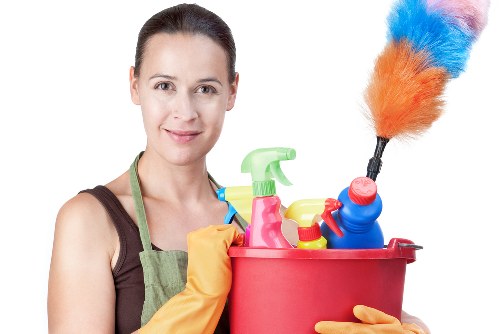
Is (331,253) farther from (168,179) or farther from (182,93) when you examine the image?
(168,179)

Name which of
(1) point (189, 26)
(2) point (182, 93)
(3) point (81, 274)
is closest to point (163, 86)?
(2) point (182, 93)

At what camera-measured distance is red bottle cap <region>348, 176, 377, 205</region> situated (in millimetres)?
1673

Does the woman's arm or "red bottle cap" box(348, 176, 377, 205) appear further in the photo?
the woman's arm

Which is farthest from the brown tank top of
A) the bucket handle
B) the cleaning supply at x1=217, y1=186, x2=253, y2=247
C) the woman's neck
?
the bucket handle

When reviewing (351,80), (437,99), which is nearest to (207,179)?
(351,80)

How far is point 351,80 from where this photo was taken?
8.90 feet

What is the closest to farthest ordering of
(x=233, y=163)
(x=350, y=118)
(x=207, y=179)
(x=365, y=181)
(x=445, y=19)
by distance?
(x=365, y=181) → (x=445, y=19) → (x=207, y=179) → (x=350, y=118) → (x=233, y=163)

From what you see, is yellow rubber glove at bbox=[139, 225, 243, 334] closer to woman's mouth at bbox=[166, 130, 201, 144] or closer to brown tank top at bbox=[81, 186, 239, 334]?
brown tank top at bbox=[81, 186, 239, 334]

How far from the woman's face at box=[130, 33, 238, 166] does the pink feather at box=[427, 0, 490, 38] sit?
586mm

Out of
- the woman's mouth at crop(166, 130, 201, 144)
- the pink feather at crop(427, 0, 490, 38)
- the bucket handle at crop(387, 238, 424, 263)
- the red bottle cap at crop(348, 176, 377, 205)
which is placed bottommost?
the bucket handle at crop(387, 238, 424, 263)

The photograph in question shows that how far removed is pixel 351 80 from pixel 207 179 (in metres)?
0.62

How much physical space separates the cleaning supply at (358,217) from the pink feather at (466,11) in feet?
1.42

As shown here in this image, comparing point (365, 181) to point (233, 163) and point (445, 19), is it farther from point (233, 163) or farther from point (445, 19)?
point (233, 163)

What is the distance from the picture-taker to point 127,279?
2.07 m
